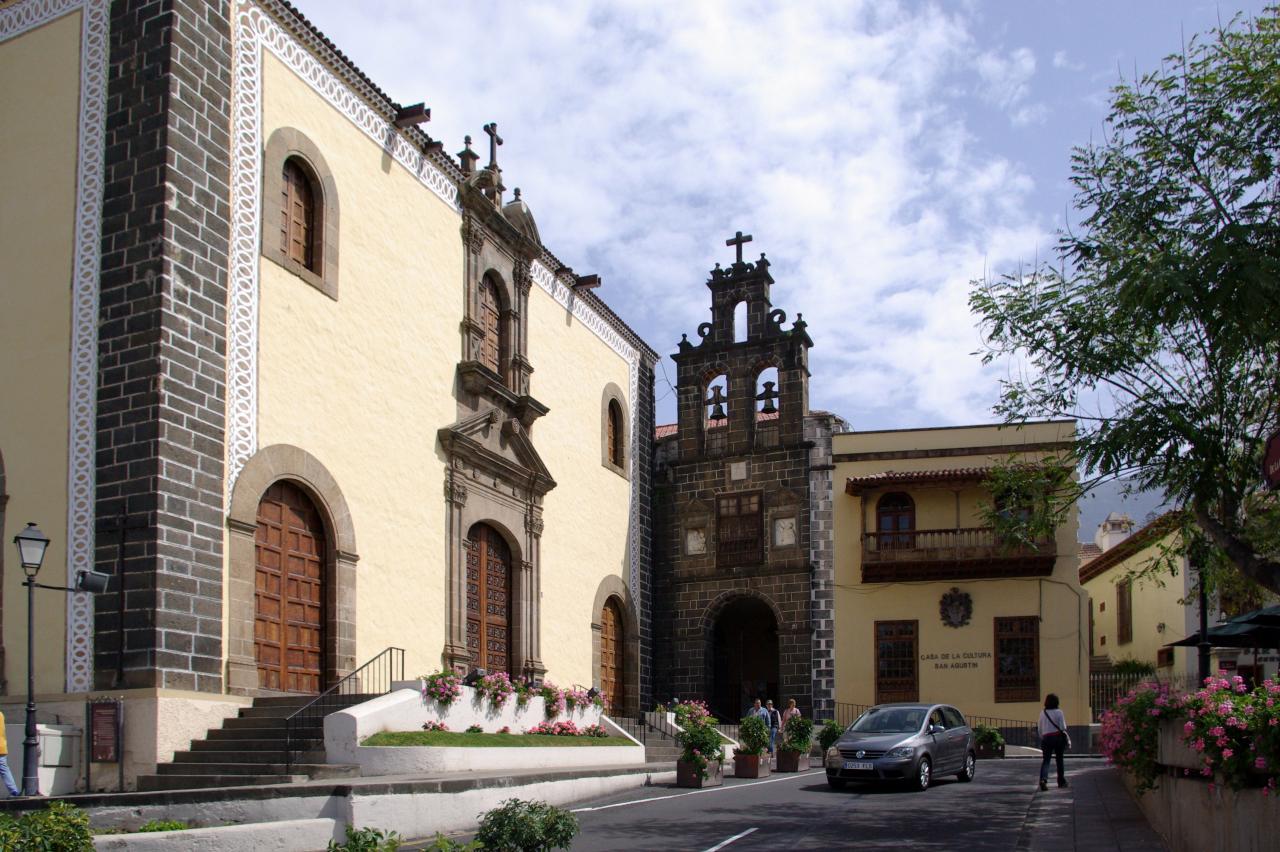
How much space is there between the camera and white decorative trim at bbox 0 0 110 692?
1454 centimetres

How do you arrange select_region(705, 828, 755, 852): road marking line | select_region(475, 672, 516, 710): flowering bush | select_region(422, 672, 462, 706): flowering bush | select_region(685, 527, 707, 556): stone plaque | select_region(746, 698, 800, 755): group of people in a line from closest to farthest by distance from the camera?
select_region(705, 828, 755, 852): road marking line
select_region(422, 672, 462, 706): flowering bush
select_region(475, 672, 516, 710): flowering bush
select_region(746, 698, 800, 755): group of people
select_region(685, 527, 707, 556): stone plaque

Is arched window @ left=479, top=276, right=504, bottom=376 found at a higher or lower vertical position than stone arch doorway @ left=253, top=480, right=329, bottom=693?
higher

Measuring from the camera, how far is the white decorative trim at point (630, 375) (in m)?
26.7

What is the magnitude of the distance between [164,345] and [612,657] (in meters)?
14.9

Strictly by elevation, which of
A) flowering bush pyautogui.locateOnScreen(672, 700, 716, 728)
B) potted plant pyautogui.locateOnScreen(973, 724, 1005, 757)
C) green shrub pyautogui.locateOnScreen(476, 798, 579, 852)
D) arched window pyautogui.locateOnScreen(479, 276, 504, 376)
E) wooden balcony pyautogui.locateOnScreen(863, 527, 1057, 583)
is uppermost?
arched window pyautogui.locateOnScreen(479, 276, 504, 376)

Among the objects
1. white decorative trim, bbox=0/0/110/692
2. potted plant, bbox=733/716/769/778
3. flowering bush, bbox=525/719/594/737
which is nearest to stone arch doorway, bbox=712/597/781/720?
potted plant, bbox=733/716/769/778

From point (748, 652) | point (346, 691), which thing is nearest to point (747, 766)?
point (346, 691)

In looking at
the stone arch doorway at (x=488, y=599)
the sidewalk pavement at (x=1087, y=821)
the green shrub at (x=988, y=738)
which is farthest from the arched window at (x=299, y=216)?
the green shrub at (x=988, y=738)

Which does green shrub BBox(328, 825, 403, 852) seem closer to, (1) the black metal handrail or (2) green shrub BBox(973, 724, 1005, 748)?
(1) the black metal handrail

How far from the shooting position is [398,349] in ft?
65.2

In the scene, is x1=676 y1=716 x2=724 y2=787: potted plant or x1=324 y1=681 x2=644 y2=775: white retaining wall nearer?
x1=324 y1=681 x2=644 y2=775: white retaining wall

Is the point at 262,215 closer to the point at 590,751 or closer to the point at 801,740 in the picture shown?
the point at 590,751

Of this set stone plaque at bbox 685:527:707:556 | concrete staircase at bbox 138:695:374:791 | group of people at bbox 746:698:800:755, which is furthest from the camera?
stone plaque at bbox 685:527:707:556

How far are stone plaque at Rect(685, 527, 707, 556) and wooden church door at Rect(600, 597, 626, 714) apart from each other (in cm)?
295
